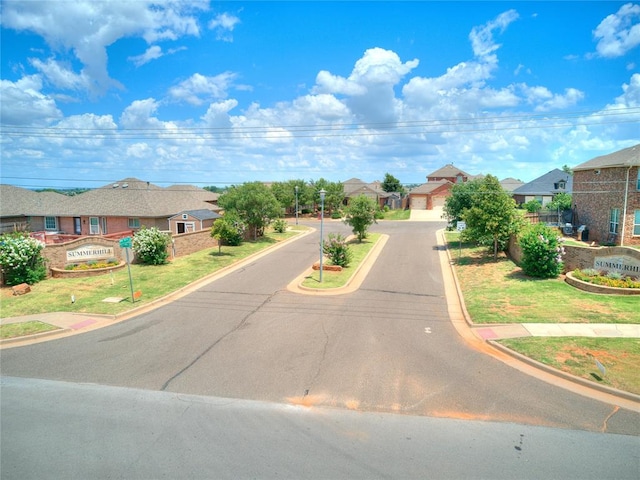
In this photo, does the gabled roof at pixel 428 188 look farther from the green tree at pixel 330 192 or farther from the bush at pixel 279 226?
the bush at pixel 279 226

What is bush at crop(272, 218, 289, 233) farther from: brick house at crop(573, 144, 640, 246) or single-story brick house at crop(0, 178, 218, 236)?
brick house at crop(573, 144, 640, 246)

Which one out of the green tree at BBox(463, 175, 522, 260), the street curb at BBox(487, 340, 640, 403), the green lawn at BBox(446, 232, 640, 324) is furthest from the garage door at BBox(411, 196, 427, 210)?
the street curb at BBox(487, 340, 640, 403)

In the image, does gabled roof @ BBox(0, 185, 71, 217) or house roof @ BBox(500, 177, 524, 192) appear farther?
house roof @ BBox(500, 177, 524, 192)

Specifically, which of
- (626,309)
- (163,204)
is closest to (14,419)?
(626,309)

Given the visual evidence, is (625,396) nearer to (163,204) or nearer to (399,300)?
(399,300)

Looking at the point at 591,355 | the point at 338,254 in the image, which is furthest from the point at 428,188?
the point at 591,355

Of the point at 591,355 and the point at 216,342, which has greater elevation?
the point at 591,355

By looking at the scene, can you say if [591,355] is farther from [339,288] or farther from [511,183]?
[511,183]
